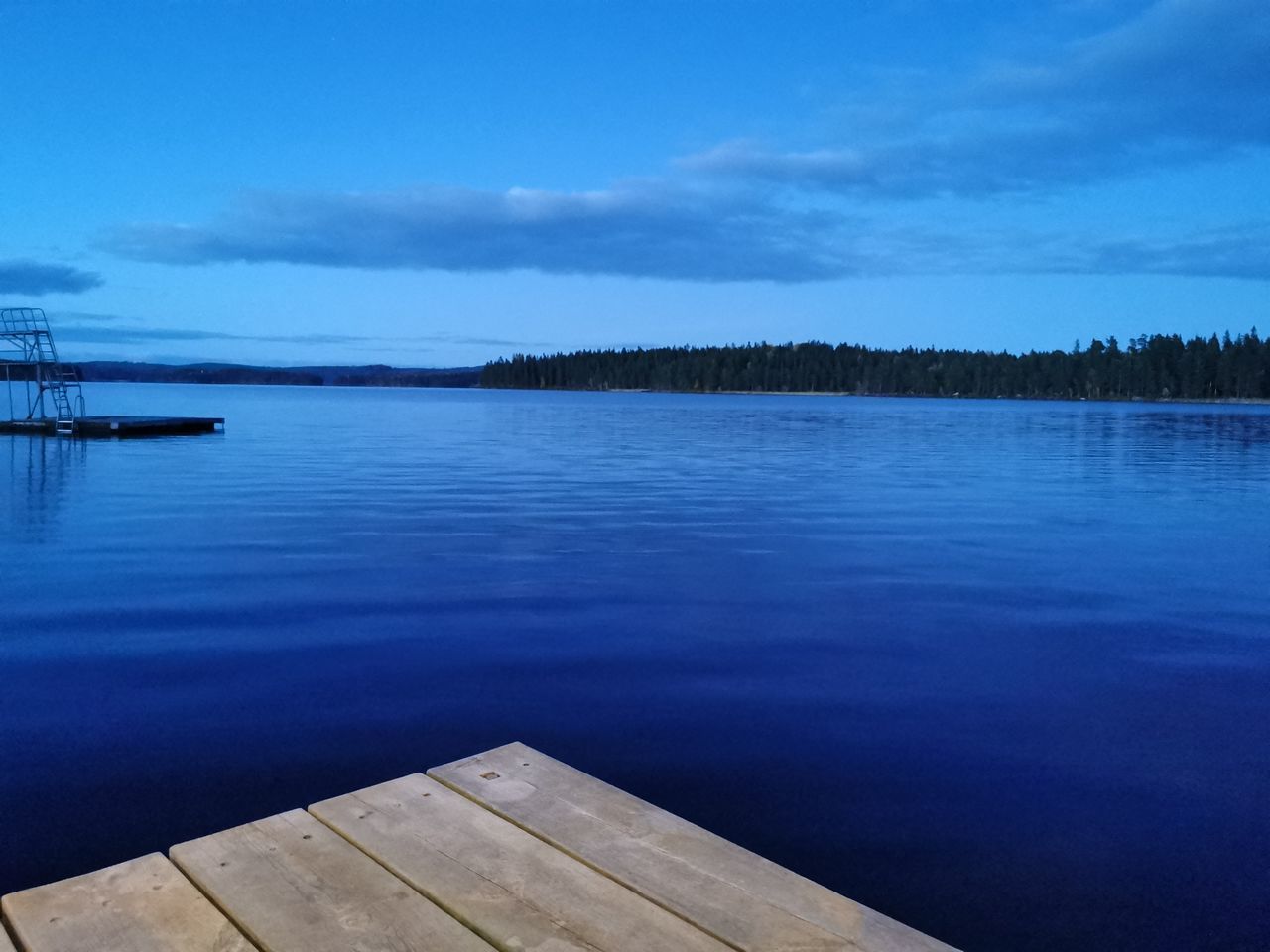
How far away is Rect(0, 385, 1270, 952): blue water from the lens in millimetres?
5621

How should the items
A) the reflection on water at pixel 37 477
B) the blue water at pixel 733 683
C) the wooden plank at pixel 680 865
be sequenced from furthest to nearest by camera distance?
the reflection on water at pixel 37 477 → the blue water at pixel 733 683 → the wooden plank at pixel 680 865

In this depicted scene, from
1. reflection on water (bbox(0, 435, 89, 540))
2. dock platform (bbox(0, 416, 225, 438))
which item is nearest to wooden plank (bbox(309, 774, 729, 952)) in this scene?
reflection on water (bbox(0, 435, 89, 540))

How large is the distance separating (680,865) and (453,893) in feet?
3.11

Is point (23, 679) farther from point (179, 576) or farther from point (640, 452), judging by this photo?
point (640, 452)

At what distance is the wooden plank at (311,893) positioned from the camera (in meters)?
3.65

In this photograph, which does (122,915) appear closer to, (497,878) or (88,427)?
(497,878)

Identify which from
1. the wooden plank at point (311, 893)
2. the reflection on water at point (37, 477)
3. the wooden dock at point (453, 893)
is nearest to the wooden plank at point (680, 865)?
the wooden dock at point (453, 893)

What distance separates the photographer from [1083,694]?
8578 millimetres

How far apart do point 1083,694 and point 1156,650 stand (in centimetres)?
213

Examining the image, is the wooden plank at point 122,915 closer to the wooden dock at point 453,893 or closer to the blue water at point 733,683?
the wooden dock at point 453,893

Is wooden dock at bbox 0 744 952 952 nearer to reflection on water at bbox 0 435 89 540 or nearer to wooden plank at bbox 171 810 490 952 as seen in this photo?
wooden plank at bbox 171 810 490 952

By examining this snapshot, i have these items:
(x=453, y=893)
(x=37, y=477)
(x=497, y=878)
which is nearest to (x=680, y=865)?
(x=497, y=878)

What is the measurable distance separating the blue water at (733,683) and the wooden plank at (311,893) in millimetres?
1597

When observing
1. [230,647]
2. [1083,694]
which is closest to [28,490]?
[230,647]
